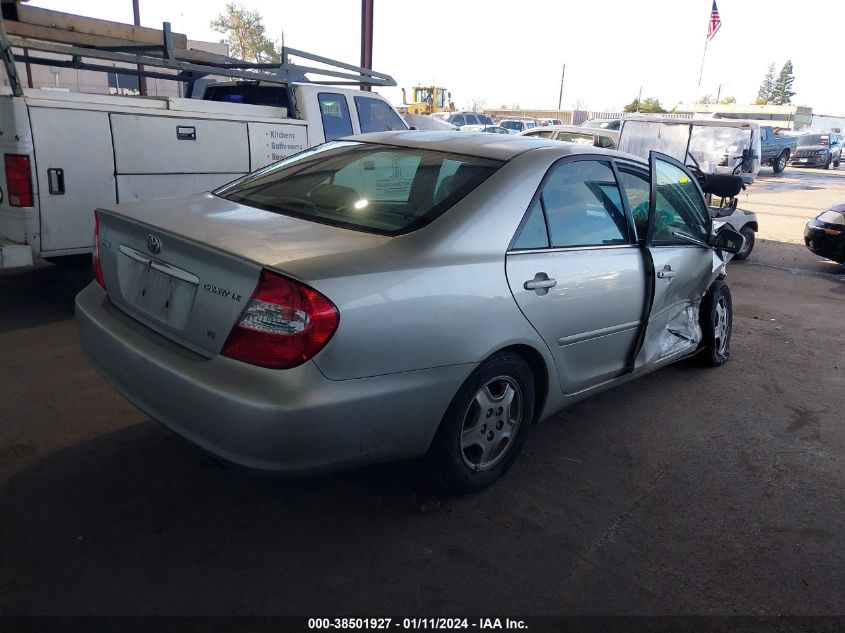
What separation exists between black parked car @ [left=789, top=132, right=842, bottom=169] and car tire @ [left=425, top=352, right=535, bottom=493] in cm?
3510

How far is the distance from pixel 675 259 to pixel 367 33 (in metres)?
11.1

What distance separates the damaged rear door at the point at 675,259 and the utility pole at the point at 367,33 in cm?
998

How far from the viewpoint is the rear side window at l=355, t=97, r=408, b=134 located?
27.3 feet

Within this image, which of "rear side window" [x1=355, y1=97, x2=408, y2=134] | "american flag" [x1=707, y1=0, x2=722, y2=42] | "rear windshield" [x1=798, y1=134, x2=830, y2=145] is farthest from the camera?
"rear windshield" [x1=798, y1=134, x2=830, y2=145]

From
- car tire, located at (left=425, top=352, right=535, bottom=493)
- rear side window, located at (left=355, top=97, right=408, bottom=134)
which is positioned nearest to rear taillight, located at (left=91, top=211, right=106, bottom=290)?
car tire, located at (left=425, top=352, right=535, bottom=493)

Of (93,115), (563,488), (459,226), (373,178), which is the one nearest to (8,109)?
(93,115)

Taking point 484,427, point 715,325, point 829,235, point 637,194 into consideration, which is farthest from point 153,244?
point 829,235

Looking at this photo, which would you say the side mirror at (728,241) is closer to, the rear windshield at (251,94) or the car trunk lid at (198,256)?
the car trunk lid at (198,256)

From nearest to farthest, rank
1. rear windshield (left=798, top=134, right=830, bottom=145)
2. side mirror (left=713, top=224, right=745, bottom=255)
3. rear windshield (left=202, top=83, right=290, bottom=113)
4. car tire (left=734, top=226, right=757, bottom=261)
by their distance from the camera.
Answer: side mirror (left=713, top=224, right=745, bottom=255)
rear windshield (left=202, top=83, right=290, bottom=113)
car tire (left=734, top=226, right=757, bottom=261)
rear windshield (left=798, top=134, right=830, bottom=145)

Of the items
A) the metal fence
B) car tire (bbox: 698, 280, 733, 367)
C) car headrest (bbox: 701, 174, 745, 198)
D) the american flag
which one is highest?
the american flag

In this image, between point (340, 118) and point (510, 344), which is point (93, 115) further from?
point (510, 344)

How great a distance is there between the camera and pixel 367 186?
3342mm

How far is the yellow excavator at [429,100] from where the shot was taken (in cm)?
3800

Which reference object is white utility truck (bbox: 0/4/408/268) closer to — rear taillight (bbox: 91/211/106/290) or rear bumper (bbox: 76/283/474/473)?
rear taillight (bbox: 91/211/106/290)
